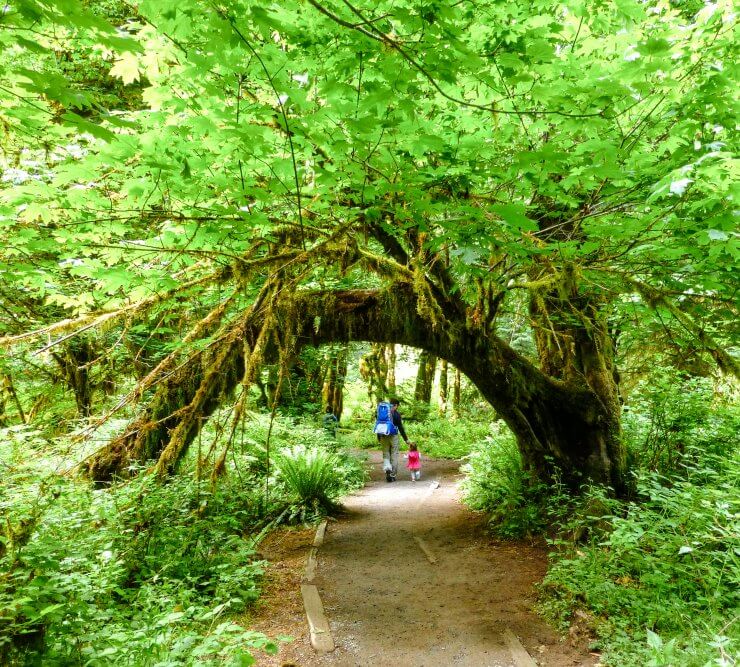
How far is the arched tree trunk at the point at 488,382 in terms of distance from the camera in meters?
6.70

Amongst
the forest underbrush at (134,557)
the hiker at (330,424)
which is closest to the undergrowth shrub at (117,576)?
the forest underbrush at (134,557)

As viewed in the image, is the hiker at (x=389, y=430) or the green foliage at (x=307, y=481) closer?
the green foliage at (x=307, y=481)

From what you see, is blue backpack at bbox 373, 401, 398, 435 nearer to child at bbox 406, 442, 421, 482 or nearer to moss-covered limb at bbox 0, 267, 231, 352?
child at bbox 406, 442, 421, 482

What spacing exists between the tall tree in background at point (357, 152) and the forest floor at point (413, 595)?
2.54 m

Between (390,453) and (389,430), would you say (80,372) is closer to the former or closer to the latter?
(389,430)

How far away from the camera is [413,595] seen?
18.5 ft

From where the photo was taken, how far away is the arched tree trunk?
6.70 m

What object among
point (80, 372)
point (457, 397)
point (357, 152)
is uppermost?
point (357, 152)

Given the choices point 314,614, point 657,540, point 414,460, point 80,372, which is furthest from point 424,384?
point 314,614

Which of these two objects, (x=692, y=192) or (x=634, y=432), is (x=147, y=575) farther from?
(x=634, y=432)

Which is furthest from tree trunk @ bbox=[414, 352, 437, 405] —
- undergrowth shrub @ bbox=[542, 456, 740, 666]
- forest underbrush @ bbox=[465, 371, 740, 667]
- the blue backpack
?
undergrowth shrub @ bbox=[542, 456, 740, 666]

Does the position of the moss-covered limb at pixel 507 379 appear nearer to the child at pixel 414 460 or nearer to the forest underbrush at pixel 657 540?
the forest underbrush at pixel 657 540

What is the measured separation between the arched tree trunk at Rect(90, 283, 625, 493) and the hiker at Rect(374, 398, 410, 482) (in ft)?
14.8

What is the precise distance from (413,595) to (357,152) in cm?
513
